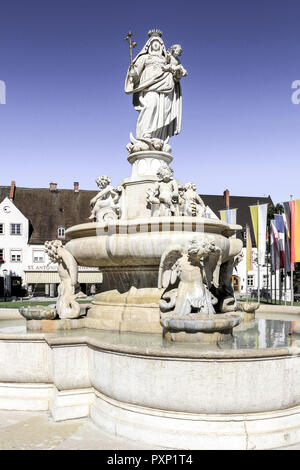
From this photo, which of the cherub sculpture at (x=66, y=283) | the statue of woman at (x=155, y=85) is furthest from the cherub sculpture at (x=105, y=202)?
the statue of woman at (x=155, y=85)

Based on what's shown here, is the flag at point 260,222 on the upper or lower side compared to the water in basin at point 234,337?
upper

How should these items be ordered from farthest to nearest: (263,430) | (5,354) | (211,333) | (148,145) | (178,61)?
(178,61) → (148,145) → (5,354) → (211,333) → (263,430)

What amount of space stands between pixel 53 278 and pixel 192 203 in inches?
1380

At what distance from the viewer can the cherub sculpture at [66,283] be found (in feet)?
24.3

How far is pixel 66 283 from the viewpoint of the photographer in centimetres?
751

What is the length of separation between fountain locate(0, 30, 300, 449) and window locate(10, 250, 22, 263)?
3725 centimetres

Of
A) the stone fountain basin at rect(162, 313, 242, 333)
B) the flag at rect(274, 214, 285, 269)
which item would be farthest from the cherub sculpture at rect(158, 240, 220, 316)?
the flag at rect(274, 214, 285, 269)

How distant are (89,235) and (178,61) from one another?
18.3ft

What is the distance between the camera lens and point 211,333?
555 centimetres

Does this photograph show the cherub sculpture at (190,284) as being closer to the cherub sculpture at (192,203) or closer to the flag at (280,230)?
the cherub sculpture at (192,203)

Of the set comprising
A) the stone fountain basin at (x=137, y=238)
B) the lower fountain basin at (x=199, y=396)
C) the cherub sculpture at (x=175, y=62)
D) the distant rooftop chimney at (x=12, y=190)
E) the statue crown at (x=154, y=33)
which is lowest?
the lower fountain basin at (x=199, y=396)

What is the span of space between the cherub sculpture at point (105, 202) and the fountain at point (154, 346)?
0.9 inches

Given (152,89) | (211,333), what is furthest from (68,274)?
(152,89)
